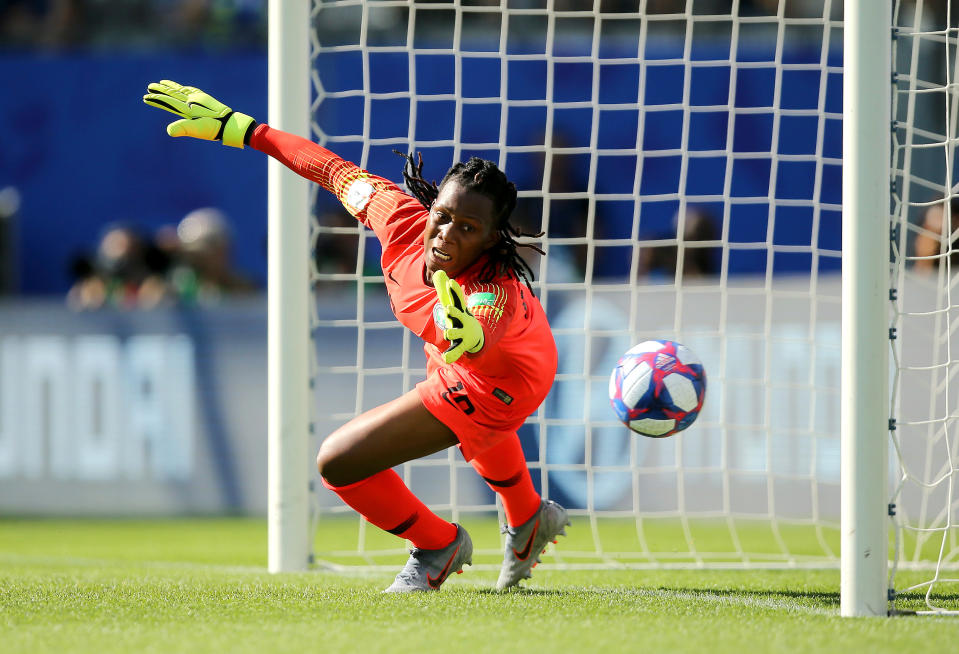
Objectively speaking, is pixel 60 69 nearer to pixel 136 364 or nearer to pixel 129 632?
pixel 136 364

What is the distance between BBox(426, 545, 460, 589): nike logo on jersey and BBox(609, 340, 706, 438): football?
2.70 feet

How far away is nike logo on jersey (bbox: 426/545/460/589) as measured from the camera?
4.29 meters

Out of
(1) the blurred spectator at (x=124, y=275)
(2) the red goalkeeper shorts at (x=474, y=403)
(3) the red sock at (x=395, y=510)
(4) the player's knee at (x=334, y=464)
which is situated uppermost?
(1) the blurred spectator at (x=124, y=275)

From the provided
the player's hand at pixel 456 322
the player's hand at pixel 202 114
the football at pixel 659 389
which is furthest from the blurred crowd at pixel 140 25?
the player's hand at pixel 456 322

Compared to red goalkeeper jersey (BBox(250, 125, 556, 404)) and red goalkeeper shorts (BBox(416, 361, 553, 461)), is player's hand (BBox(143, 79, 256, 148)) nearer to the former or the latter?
red goalkeeper jersey (BBox(250, 125, 556, 404))

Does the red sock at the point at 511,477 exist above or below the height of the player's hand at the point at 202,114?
below

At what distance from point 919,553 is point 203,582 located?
3.27m

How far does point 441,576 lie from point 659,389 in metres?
1.05

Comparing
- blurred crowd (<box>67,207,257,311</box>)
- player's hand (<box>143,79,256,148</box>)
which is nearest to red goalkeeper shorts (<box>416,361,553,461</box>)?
player's hand (<box>143,79,256,148</box>)

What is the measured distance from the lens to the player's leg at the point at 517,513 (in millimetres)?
4391

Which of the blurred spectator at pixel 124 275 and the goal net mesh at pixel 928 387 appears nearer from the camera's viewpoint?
the goal net mesh at pixel 928 387

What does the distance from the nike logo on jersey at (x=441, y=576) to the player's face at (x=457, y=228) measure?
1.07m

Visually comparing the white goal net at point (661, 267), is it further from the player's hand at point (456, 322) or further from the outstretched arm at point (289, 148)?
the player's hand at point (456, 322)

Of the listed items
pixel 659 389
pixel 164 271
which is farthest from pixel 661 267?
pixel 659 389
